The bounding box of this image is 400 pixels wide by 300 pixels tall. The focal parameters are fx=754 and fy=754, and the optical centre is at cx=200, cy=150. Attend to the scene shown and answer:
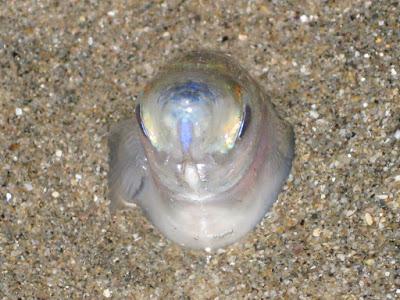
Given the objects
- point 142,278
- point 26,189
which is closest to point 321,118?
point 142,278

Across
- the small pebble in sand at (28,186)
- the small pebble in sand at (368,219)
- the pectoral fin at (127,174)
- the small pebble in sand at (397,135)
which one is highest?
the small pebble in sand at (397,135)

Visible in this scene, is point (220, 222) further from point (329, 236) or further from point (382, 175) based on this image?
point (382, 175)

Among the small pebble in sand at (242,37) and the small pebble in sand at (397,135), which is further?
the small pebble in sand at (242,37)

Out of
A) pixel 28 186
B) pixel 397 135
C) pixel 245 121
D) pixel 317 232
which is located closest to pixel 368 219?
pixel 317 232

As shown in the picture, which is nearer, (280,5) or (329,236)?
(329,236)

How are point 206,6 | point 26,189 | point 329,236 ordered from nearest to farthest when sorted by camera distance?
point 329,236 → point 26,189 → point 206,6

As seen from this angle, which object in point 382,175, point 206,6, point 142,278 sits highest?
point 206,6

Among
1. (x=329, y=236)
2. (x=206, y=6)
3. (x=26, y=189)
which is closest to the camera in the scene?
(x=329, y=236)

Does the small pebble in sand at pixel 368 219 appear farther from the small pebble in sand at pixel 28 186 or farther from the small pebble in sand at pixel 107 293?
the small pebble in sand at pixel 28 186

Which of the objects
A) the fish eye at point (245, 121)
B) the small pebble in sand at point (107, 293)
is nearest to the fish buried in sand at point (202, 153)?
the fish eye at point (245, 121)
